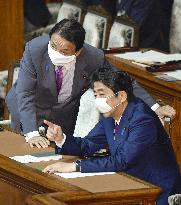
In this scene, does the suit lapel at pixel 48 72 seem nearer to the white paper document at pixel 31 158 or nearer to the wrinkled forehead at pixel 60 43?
the wrinkled forehead at pixel 60 43

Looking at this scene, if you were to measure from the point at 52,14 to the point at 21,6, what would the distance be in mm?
1426

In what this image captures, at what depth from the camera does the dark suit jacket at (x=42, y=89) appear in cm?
589

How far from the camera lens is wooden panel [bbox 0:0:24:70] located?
8.48 metres

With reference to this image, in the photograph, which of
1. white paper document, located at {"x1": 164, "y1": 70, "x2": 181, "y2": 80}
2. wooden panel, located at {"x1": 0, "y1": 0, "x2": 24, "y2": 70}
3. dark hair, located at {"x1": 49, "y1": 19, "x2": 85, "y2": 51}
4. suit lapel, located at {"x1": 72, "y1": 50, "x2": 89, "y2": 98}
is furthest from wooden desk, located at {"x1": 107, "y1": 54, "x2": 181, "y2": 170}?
wooden panel, located at {"x1": 0, "y1": 0, "x2": 24, "y2": 70}

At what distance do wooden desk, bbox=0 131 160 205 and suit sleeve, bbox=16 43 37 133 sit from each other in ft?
1.57

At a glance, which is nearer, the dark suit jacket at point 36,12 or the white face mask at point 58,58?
the white face mask at point 58,58

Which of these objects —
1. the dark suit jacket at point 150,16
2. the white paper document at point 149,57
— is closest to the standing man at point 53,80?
the white paper document at point 149,57

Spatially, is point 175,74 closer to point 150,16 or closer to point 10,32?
point 150,16

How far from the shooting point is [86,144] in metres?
Answer: 5.44

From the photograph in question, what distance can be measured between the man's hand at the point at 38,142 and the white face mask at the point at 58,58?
0.51 metres

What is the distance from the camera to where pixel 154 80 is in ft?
22.5

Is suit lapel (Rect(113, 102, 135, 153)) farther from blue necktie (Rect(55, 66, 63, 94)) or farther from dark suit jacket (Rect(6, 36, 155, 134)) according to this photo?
blue necktie (Rect(55, 66, 63, 94))

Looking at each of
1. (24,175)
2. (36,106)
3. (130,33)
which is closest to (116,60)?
(130,33)

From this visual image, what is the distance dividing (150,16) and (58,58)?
3020mm
